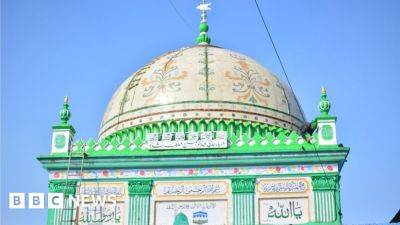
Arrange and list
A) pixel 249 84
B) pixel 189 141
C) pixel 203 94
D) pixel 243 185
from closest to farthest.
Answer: pixel 243 185
pixel 189 141
pixel 203 94
pixel 249 84

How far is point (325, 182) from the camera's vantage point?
16.9m

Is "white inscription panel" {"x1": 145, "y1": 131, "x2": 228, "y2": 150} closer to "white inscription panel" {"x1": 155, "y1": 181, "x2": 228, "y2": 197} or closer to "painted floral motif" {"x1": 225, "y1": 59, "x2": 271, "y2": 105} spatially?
"white inscription panel" {"x1": 155, "y1": 181, "x2": 228, "y2": 197}

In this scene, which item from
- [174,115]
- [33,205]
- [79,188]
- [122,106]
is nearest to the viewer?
[33,205]

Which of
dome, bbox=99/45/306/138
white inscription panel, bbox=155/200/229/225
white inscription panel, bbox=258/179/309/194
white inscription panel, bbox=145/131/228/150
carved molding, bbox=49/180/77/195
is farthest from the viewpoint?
dome, bbox=99/45/306/138

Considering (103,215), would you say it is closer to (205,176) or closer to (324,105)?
(205,176)

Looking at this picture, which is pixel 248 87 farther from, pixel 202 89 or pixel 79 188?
pixel 79 188

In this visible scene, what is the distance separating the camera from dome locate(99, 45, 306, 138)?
Result: 794 inches

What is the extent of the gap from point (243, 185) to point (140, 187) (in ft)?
8.80

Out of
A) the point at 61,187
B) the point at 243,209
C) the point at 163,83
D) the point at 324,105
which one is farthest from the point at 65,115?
the point at 324,105

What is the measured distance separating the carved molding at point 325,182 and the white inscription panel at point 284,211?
0.46 meters

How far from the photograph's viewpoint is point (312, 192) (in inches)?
666

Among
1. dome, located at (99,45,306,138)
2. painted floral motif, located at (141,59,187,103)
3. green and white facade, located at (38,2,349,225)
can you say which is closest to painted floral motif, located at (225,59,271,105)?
dome, located at (99,45,306,138)

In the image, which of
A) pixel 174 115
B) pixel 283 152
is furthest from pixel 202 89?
pixel 283 152

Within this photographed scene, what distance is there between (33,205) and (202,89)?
22.0 ft
